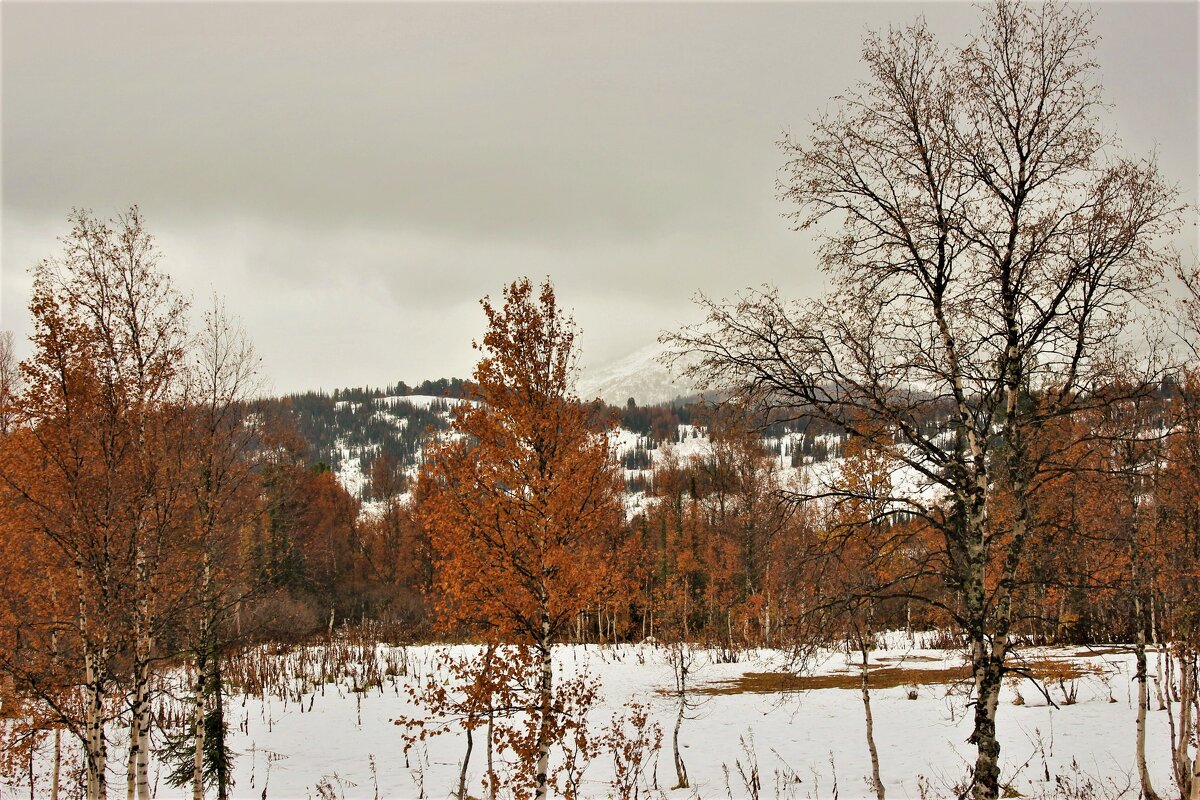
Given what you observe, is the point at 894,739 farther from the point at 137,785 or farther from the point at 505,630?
the point at 137,785

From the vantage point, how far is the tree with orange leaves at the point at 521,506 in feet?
40.5

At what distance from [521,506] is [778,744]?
10929 mm

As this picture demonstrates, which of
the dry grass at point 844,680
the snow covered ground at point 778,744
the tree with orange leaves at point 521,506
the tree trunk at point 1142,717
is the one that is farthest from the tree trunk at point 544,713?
the dry grass at point 844,680

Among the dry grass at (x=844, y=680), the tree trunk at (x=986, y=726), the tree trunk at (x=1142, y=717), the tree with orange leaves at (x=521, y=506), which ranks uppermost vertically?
the tree with orange leaves at (x=521, y=506)

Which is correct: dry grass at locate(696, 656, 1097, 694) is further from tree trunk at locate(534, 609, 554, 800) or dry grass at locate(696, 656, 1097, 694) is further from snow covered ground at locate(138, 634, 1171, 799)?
tree trunk at locate(534, 609, 554, 800)

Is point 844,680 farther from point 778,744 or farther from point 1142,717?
point 1142,717

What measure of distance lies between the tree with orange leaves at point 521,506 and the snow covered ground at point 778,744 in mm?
3823

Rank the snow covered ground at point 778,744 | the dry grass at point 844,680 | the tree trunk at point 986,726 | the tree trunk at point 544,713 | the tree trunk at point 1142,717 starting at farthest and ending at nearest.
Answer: the dry grass at point 844,680, the snow covered ground at point 778,744, the tree trunk at point 544,713, the tree trunk at point 1142,717, the tree trunk at point 986,726

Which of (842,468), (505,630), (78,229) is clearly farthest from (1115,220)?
(78,229)

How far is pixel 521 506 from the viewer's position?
500 inches

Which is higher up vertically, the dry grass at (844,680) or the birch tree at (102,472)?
the birch tree at (102,472)

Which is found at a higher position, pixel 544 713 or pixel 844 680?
pixel 544 713

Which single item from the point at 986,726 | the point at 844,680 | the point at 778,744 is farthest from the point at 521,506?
the point at 844,680

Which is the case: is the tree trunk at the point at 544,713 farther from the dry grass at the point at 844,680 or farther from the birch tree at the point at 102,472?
the dry grass at the point at 844,680
